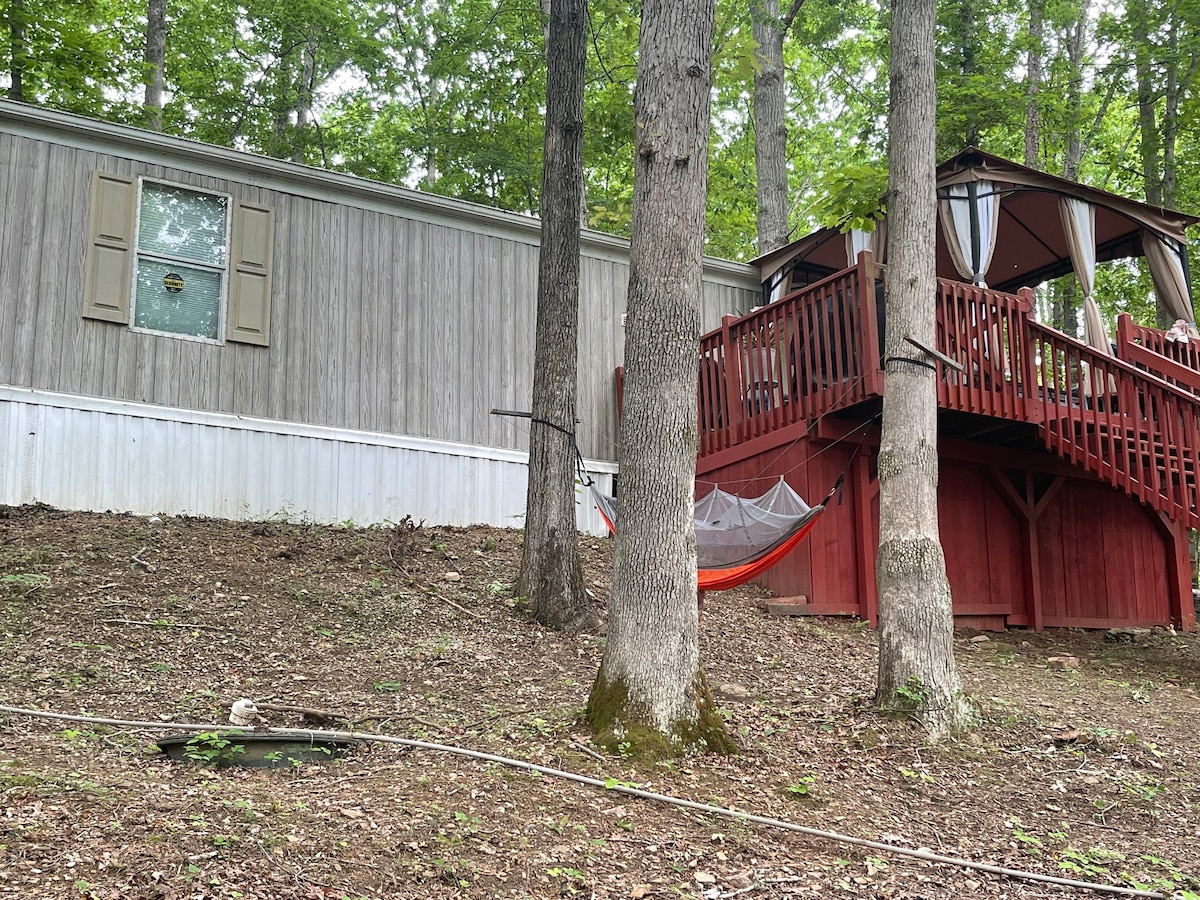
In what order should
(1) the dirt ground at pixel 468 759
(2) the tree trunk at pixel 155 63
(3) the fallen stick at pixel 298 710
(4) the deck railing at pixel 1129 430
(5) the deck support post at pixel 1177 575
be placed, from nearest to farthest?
(1) the dirt ground at pixel 468 759
(3) the fallen stick at pixel 298 710
(4) the deck railing at pixel 1129 430
(5) the deck support post at pixel 1177 575
(2) the tree trunk at pixel 155 63

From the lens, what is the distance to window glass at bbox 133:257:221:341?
364 inches

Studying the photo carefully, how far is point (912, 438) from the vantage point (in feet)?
20.0

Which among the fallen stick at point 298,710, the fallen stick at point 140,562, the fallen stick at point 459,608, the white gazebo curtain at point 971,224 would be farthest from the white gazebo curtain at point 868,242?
the fallen stick at point 298,710

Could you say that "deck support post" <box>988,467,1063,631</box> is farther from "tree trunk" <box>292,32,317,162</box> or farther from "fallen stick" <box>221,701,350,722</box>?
"tree trunk" <box>292,32,317,162</box>

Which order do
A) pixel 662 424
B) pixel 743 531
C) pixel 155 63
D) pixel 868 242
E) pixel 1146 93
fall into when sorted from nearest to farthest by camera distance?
1. pixel 662 424
2. pixel 743 531
3. pixel 868 242
4. pixel 155 63
5. pixel 1146 93

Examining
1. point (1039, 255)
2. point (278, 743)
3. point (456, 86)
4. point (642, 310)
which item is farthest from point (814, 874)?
point (456, 86)

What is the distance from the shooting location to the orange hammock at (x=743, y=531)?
7.11 metres

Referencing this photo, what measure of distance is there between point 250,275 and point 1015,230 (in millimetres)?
8701

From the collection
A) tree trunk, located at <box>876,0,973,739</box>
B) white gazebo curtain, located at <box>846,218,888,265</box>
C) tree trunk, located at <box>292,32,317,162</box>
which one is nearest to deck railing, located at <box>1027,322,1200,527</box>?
white gazebo curtain, located at <box>846,218,888,265</box>

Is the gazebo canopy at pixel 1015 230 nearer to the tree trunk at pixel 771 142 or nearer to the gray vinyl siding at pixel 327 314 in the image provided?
the gray vinyl siding at pixel 327 314

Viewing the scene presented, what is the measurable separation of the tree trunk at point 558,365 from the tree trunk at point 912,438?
7.94 feet

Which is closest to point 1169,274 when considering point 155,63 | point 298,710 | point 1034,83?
point 1034,83

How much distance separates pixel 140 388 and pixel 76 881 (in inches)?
260

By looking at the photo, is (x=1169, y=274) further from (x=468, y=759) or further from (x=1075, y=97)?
(x=468, y=759)
